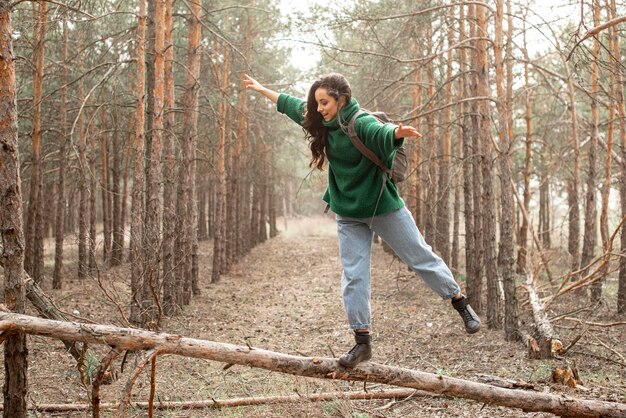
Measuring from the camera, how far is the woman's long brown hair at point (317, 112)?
15.2 ft

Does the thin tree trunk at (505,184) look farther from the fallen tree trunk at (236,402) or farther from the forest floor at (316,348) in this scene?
the fallen tree trunk at (236,402)

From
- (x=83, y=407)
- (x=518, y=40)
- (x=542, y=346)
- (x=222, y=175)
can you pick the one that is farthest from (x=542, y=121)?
(x=83, y=407)

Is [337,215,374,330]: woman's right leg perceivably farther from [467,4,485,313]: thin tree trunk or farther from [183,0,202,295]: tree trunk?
[183,0,202,295]: tree trunk

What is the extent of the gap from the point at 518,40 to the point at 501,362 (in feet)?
38.8

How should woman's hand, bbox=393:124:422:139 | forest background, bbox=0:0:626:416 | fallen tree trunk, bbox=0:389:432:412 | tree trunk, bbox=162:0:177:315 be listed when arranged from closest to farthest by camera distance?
woman's hand, bbox=393:124:422:139, fallen tree trunk, bbox=0:389:432:412, forest background, bbox=0:0:626:416, tree trunk, bbox=162:0:177:315

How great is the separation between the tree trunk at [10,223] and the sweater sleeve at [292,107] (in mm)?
2301

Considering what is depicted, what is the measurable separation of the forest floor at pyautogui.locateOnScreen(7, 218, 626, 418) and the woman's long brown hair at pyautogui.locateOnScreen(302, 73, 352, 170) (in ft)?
6.16

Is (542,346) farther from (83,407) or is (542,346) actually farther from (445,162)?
(445,162)

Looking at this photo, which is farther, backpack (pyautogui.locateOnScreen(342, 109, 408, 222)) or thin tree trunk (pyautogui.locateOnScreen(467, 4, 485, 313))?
thin tree trunk (pyautogui.locateOnScreen(467, 4, 485, 313))

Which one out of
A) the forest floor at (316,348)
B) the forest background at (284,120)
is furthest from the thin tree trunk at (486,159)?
the forest floor at (316,348)

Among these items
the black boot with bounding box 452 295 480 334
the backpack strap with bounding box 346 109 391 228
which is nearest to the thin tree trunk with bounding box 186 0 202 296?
the backpack strap with bounding box 346 109 391 228

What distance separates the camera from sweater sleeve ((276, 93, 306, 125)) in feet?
16.9

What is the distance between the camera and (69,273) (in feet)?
63.1

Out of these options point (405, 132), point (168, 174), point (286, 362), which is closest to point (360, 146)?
point (405, 132)
